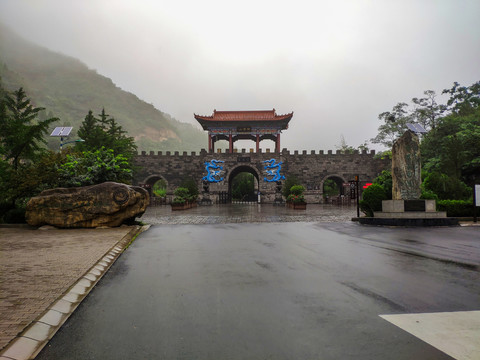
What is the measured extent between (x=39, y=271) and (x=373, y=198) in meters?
11.1

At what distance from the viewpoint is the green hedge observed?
1174cm

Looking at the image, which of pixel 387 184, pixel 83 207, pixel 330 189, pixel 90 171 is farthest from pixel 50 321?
pixel 330 189

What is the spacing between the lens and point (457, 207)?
11.9 m

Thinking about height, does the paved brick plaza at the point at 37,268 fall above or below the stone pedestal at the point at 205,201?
below

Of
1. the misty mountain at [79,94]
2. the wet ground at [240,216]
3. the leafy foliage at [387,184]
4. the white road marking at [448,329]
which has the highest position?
the misty mountain at [79,94]

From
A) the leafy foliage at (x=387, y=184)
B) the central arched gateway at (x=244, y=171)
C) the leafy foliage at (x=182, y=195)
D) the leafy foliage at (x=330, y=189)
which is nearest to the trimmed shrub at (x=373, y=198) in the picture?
the leafy foliage at (x=387, y=184)

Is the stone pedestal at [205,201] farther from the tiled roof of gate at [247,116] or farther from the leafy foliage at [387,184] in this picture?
the leafy foliage at [387,184]

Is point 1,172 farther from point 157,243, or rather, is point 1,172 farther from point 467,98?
point 467,98

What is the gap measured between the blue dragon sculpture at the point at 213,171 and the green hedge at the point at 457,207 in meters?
24.2

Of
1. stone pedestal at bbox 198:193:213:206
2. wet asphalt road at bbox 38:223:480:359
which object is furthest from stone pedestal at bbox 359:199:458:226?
stone pedestal at bbox 198:193:213:206

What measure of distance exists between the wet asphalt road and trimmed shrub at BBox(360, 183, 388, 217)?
5693 millimetres

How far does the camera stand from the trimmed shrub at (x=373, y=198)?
38.6 feet

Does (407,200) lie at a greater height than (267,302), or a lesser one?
greater

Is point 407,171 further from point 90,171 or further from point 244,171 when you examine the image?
point 244,171
